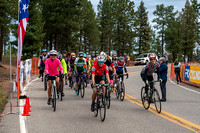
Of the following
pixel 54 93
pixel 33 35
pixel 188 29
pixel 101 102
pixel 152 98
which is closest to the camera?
pixel 101 102

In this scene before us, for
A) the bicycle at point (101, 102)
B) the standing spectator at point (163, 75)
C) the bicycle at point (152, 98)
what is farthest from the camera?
the standing spectator at point (163, 75)

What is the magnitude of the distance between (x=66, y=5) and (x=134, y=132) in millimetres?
42331

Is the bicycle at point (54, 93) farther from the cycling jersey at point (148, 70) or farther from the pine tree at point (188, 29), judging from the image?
the pine tree at point (188, 29)

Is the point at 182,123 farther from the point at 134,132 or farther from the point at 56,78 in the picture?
the point at 56,78

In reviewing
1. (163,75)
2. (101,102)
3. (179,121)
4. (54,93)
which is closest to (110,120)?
(101,102)

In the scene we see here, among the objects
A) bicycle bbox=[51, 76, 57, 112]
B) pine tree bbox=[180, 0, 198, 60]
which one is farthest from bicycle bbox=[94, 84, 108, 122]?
pine tree bbox=[180, 0, 198, 60]

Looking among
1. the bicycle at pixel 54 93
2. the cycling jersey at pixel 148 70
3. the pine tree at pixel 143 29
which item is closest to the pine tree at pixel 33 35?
the bicycle at pixel 54 93

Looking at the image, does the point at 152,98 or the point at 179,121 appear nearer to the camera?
the point at 179,121

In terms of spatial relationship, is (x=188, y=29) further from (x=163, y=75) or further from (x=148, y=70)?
(x=148, y=70)

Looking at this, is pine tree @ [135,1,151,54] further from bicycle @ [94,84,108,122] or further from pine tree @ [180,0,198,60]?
bicycle @ [94,84,108,122]

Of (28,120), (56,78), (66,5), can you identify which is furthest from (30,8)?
(28,120)

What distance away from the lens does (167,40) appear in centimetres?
8381

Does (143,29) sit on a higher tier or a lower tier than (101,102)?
higher

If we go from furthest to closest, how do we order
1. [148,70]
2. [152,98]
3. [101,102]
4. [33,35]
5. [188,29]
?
[188,29], [33,35], [148,70], [152,98], [101,102]
